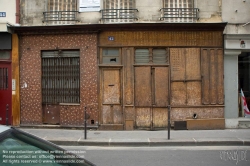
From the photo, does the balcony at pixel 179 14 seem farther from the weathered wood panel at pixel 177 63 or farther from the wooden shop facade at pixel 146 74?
the weathered wood panel at pixel 177 63

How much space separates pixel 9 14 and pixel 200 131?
10.1m

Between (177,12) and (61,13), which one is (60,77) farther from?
(177,12)

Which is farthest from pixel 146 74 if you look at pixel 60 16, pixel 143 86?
pixel 60 16

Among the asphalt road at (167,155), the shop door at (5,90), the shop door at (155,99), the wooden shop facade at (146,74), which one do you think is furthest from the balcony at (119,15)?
the asphalt road at (167,155)

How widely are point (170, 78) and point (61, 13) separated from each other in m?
5.79

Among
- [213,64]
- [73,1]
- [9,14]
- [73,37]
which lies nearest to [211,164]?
[213,64]

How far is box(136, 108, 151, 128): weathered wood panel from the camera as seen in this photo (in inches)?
474

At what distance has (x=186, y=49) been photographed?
474 inches

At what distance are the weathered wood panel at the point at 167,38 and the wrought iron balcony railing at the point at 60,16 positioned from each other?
1848 mm

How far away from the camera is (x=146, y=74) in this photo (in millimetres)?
12062

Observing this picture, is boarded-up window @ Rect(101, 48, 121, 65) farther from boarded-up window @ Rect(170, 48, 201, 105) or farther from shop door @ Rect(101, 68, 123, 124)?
Result: boarded-up window @ Rect(170, 48, 201, 105)

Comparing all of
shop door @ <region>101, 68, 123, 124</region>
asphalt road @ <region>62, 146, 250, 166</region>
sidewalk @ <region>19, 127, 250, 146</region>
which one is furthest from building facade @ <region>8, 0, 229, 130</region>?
asphalt road @ <region>62, 146, 250, 166</region>

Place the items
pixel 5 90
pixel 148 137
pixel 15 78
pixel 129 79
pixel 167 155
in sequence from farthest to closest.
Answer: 1. pixel 5 90
2. pixel 15 78
3. pixel 129 79
4. pixel 148 137
5. pixel 167 155

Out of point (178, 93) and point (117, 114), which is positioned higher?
point (178, 93)
